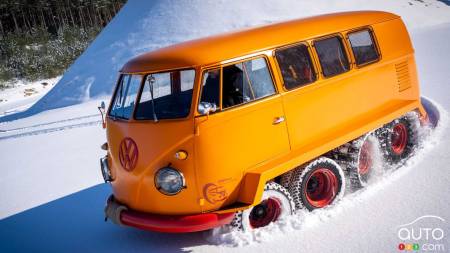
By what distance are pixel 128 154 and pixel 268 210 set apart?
6.15 ft

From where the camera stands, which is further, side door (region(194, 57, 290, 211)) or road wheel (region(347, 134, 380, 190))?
road wheel (region(347, 134, 380, 190))

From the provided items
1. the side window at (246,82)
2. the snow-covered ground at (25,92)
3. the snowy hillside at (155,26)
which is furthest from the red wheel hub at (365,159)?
the snow-covered ground at (25,92)

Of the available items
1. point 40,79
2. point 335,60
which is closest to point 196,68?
point 335,60

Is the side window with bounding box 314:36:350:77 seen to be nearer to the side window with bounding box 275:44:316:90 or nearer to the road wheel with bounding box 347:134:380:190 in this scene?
the side window with bounding box 275:44:316:90

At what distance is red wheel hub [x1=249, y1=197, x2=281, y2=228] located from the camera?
193 inches

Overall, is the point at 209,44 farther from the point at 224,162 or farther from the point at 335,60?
the point at 335,60

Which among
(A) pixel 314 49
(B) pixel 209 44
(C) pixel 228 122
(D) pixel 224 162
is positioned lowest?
(D) pixel 224 162

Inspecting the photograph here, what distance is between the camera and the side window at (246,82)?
14.7 ft

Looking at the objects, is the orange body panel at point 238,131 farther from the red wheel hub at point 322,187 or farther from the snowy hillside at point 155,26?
the snowy hillside at point 155,26

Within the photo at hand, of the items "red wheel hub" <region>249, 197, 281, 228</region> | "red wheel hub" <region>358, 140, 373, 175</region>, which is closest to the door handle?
"red wheel hub" <region>249, 197, 281, 228</region>

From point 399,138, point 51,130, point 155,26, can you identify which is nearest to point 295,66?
point 399,138

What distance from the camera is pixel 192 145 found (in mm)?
4273

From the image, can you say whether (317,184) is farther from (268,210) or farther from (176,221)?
(176,221)

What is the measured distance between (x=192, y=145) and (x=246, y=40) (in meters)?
1.48
